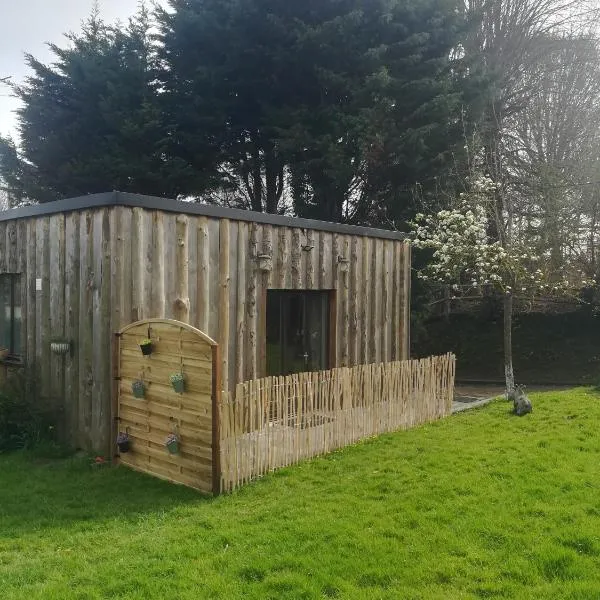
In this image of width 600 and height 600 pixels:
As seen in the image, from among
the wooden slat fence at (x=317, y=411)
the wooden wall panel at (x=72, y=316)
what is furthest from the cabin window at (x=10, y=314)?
the wooden slat fence at (x=317, y=411)

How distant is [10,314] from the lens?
9273mm

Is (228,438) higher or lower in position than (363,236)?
lower

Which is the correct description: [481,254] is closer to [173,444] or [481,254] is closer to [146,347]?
[146,347]

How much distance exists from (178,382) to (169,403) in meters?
0.37

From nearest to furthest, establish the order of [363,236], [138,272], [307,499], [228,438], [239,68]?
[307,499]
[228,438]
[138,272]
[363,236]
[239,68]

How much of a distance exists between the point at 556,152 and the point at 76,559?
16.8 meters

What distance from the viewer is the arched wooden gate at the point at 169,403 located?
19.5 feet

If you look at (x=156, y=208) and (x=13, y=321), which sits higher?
(x=156, y=208)

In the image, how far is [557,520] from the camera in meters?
4.93

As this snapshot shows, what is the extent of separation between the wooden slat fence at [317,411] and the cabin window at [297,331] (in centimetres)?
189

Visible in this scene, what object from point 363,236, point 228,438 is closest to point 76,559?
point 228,438

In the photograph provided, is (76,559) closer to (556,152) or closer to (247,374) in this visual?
(247,374)

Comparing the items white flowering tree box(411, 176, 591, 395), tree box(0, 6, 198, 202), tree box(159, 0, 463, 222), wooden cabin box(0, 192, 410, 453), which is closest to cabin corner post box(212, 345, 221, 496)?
wooden cabin box(0, 192, 410, 453)

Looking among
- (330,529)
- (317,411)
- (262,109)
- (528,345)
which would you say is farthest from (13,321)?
(528,345)
